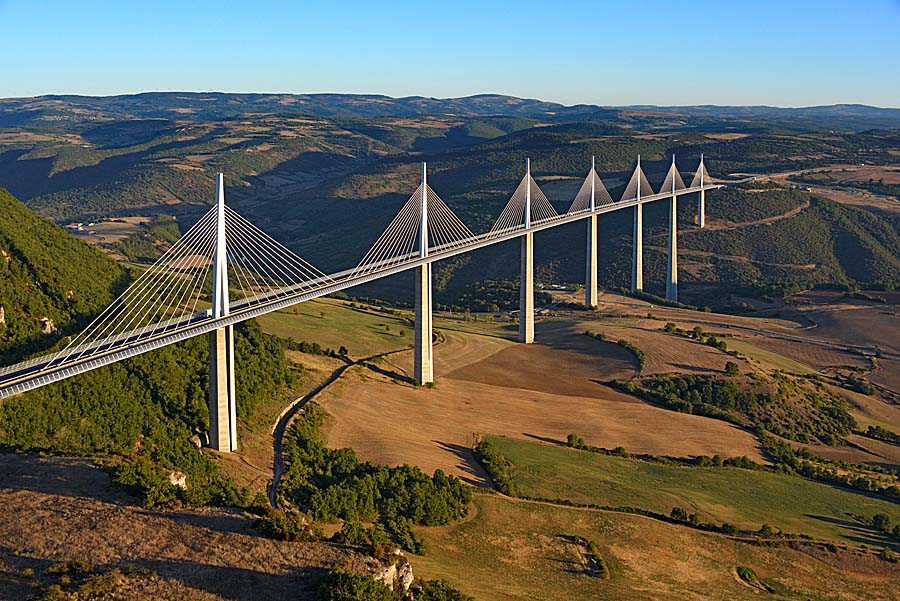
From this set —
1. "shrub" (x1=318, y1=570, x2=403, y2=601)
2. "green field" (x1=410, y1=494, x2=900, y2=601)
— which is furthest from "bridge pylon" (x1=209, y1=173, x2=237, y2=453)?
"shrub" (x1=318, y1=570, x2=403, y2=601)

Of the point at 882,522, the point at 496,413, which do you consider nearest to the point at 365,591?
the point at 882,522

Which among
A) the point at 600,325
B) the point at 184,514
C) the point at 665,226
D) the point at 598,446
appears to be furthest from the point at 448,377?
the point at 665,226

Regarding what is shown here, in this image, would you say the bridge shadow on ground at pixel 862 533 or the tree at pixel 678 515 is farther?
the bridge shadow on ground at pixel 862 533

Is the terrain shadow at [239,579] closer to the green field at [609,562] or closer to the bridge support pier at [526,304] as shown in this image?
the green field at [609,562]

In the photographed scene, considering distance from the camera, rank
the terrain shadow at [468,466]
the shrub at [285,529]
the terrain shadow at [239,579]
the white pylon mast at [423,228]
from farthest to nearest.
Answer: the white pylon mast at [423,228] < the terrain shadow at [468,466] < the shrub at [285,529] < the terrain shadow at [239,579]

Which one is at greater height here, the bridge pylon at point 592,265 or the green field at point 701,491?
the bridge pylon at point 592,265

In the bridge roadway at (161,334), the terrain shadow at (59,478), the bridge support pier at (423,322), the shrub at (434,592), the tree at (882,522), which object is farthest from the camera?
the bridge support pier at (423,322)

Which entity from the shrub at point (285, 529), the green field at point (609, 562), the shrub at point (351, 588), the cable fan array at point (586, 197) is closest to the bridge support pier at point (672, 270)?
the cable fan array at point (586, 197)

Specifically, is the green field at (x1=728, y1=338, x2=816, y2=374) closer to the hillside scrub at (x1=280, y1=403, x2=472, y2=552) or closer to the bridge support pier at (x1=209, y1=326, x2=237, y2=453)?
the hillside scrub at (x1=280, y1=403, x2=472, y2=552)
